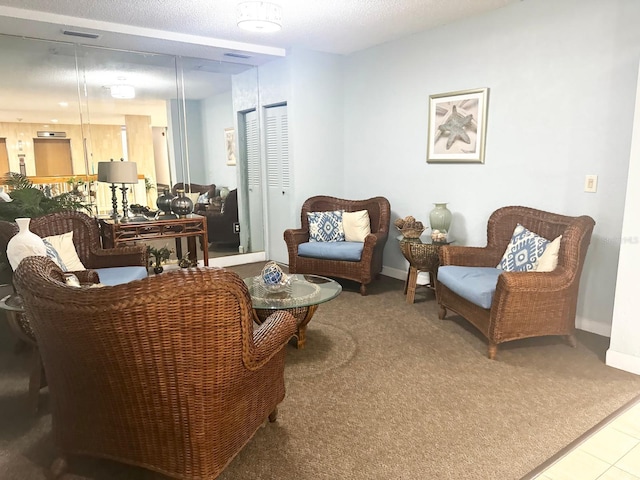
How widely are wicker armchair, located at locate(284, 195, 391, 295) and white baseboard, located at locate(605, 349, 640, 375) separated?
2009 millimetres

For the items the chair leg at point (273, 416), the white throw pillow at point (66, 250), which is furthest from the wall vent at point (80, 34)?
the chair leg at point (273, 416)

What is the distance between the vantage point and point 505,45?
3.74m

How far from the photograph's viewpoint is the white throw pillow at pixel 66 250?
3301mm

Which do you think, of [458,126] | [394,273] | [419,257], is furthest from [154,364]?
[394,273]

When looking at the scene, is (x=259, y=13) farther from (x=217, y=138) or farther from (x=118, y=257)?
(x=217, y=138)

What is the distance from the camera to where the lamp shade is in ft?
14.2

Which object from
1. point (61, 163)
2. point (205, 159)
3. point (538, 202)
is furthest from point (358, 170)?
point (61, 163)

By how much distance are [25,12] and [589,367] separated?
4867mm

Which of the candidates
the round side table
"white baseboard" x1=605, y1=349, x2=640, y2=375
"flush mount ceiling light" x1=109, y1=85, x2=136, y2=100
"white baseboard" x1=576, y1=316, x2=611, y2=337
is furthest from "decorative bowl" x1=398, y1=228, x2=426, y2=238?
"flush mount ceiling light" x1=109, y1=85, x2=136, y2=100

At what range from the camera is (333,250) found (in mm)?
4367

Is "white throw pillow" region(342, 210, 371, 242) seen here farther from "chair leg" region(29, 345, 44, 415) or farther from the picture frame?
"chair leg" region(29, 345, 44, 415)

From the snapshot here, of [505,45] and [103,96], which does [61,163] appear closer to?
[103,96]

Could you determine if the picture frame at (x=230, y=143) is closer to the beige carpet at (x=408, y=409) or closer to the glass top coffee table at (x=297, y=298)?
the glass top coffee table at (x=297, y=298)

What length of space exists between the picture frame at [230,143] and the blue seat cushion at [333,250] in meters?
1.75
